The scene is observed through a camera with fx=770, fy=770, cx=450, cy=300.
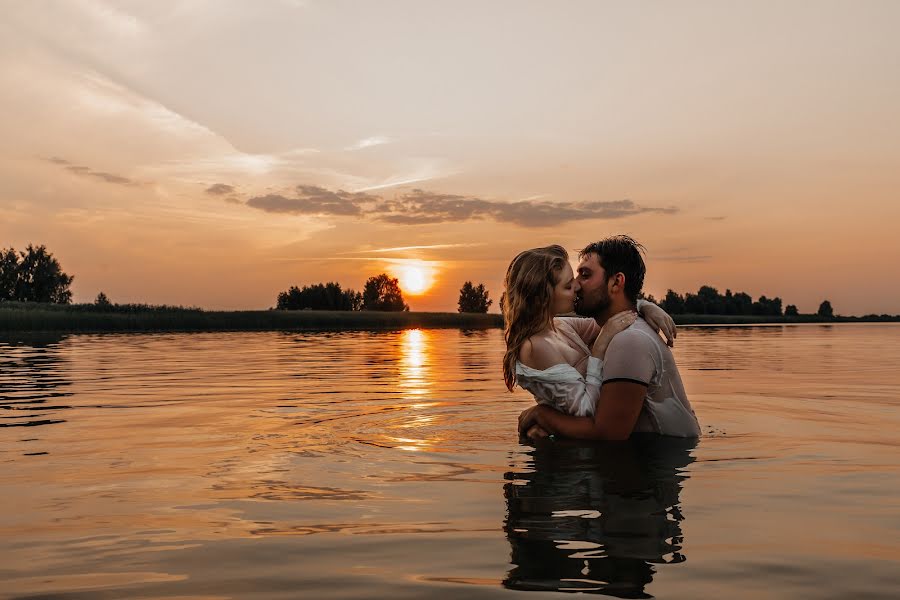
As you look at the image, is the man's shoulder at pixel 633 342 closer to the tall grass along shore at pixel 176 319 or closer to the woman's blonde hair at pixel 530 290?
the woman's blonde hair at pixel 530 290

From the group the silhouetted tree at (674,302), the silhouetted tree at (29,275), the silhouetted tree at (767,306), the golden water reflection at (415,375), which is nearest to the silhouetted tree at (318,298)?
the silhouetted tree at (29,275)

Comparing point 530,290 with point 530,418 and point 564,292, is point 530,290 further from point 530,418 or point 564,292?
point 530,418

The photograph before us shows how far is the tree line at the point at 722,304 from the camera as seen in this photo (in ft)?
511

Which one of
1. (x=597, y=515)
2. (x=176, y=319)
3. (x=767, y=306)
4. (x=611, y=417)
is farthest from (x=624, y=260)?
(x=767, y=306)

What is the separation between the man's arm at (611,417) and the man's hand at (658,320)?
1.93 ft

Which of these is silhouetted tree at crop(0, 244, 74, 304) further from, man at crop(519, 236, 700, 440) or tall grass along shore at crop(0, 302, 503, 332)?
man at crop(519, 236, 700, 440)

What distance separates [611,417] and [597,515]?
5.33 feet

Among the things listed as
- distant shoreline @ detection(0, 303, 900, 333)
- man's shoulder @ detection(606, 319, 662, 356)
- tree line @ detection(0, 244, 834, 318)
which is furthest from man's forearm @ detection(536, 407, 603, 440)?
tree line @ detection(0, 244, 834, 318)

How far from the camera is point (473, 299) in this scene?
603ft

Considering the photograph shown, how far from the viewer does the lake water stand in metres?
4.20

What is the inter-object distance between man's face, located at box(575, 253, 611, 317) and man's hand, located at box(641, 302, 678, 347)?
1.23 ft

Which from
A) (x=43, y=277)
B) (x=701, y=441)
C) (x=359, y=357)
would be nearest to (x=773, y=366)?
(x=359, y=357)

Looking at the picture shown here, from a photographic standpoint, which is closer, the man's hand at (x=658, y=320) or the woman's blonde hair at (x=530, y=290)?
the man's hand at (x=658, y=320)

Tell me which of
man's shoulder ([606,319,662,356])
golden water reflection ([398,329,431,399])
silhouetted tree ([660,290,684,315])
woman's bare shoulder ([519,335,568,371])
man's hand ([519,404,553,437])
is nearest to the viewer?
man's shoulder ([606,319,662,356])
